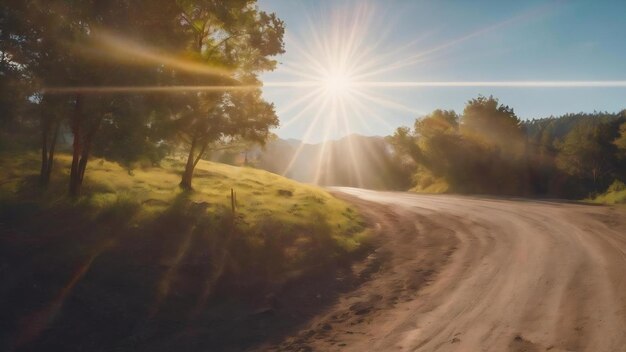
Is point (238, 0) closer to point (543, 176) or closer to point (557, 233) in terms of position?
point (557, 233)

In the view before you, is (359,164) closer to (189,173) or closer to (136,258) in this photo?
(189,173)

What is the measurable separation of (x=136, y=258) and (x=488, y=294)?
28.8 feet

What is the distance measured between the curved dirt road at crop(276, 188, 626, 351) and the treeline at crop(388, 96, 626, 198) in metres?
27.0

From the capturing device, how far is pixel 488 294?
8.31m

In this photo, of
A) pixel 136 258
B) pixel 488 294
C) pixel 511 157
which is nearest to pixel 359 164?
pixel 511 157

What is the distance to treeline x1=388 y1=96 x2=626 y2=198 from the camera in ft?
131

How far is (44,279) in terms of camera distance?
8531 mm

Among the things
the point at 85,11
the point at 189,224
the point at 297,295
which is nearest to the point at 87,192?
the point at 189,224

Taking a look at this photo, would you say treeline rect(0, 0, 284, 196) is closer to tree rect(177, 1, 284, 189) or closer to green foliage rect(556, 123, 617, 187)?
tree rect(177, 1, 284, 189)

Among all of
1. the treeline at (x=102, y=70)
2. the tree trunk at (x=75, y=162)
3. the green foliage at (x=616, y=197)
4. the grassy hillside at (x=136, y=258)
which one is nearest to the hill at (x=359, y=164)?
the treeline at (x=102, y=70)

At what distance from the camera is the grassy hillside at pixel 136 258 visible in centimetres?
758

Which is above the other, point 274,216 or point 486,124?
point 486,124

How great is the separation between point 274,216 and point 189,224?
11.9 feet

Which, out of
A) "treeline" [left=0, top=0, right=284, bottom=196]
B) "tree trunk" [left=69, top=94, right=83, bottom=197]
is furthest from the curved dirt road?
"tree trunk" [left=69, top=94, right=83, bottom=197]
